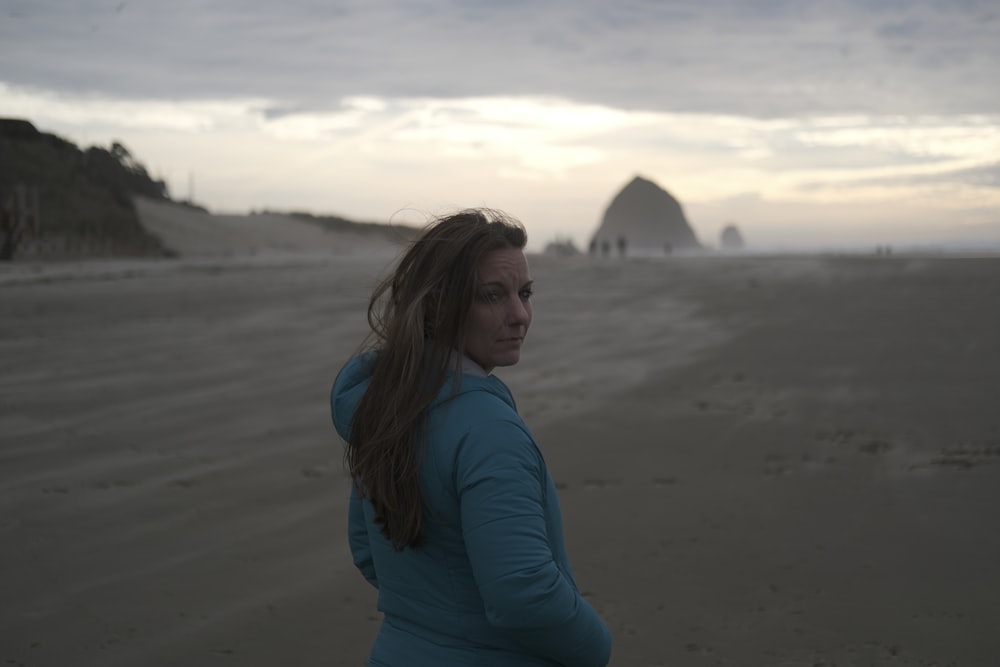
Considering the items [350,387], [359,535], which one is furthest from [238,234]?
[350,387]

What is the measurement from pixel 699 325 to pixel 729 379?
3.97 m

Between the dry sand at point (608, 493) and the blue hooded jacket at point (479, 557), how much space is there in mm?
1783

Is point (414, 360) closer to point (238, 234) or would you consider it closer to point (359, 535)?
point (359, 535)

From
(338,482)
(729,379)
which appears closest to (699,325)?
(729,379)

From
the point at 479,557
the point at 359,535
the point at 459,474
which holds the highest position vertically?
the point at 459,474

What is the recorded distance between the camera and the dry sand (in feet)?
12.2

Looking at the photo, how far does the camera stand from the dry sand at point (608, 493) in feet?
12.2

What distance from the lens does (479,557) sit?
1.67 meters

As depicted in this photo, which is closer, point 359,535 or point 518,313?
point 518,313

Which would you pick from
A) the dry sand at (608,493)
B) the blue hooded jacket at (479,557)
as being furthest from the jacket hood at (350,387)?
the dry sand at (608,493)

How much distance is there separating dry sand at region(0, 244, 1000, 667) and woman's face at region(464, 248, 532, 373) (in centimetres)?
202

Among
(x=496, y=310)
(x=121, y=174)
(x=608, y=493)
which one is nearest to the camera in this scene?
(x=496, y=310)

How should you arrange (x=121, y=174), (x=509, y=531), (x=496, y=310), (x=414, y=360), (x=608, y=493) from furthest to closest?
(x=121, y=174), (x=608, y=493), (x=496, y=310), (x=414, y=360), (x=509, y=531)

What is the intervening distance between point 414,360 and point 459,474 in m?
0.25
